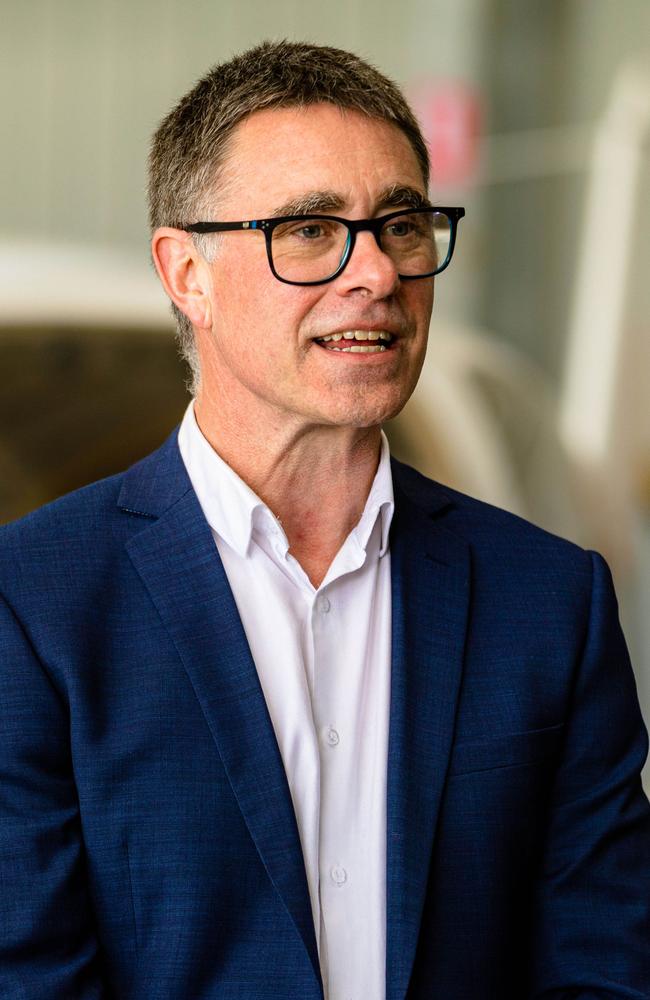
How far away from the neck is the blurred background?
2033mm

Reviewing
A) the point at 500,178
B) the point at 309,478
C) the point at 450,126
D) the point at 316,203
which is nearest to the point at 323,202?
the point at 316,203

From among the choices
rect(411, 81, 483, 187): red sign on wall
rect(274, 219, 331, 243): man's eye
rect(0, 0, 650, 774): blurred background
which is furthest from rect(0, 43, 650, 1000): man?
rect(411, 81, 483, 187): red sign on wall

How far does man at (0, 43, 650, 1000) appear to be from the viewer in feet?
3.79

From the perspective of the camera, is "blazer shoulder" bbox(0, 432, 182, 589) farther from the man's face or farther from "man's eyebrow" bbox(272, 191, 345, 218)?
"man's eyebrow" bbox(272, 191, 345, 218)

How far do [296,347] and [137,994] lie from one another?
0.55 meters

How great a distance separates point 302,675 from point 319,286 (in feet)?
1.11

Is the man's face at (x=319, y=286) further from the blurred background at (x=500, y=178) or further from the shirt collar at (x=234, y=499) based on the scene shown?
the blurred background at (x=500, y=178)

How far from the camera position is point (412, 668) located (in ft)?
4.17

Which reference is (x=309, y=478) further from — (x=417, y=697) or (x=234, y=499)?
(x=417, y=697)

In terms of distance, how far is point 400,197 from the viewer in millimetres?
1251

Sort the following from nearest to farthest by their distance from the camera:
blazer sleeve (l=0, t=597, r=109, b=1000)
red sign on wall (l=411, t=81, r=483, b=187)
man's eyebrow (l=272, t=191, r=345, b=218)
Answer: blazer sleeve (l=0, t=597, r=109, b=1000) < man's eyebrow (l=272, t=191, r=345, b=218) < red sign on wall (l=411, t=81, r=483, b=187)

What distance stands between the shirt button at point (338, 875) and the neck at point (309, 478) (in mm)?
253

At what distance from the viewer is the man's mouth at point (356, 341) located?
1235mm

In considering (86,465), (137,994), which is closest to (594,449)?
(86,465)
